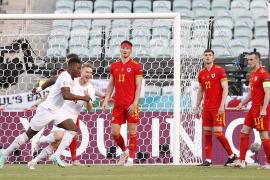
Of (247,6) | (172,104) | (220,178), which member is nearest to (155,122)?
(172,104)

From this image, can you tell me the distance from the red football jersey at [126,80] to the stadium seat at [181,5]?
410 inches

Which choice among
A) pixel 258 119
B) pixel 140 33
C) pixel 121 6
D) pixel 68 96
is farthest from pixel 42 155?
pixel 121 6

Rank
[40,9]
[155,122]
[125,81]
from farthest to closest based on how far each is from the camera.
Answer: [40,9] → [155,122] → [125,81]

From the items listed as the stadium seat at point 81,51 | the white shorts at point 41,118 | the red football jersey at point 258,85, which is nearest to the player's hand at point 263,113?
the red football jersey at point 258,85

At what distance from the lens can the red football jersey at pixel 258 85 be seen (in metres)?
13.7

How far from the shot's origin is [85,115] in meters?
17.4

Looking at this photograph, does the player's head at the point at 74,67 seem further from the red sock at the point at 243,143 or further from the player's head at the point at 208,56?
the red sock at the point at 243,143

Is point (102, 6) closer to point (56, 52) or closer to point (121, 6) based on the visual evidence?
point (121, 6)

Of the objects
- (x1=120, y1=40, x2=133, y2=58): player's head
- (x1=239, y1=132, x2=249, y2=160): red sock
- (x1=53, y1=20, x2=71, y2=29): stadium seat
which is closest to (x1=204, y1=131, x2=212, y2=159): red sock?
(x1=239, y1=132, x2=249, y2=160): red sock

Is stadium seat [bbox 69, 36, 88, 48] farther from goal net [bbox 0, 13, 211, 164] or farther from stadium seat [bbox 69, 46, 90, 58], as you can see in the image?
goal net [bbox 0, 13, 211, 164]

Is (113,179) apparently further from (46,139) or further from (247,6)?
(247,6)

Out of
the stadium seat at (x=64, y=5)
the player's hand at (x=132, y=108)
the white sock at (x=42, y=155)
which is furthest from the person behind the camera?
the stadium seat at (x=64, y=5)

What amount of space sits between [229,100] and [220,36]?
6.05 meters

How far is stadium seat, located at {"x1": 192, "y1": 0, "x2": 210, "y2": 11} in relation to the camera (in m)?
25.2
